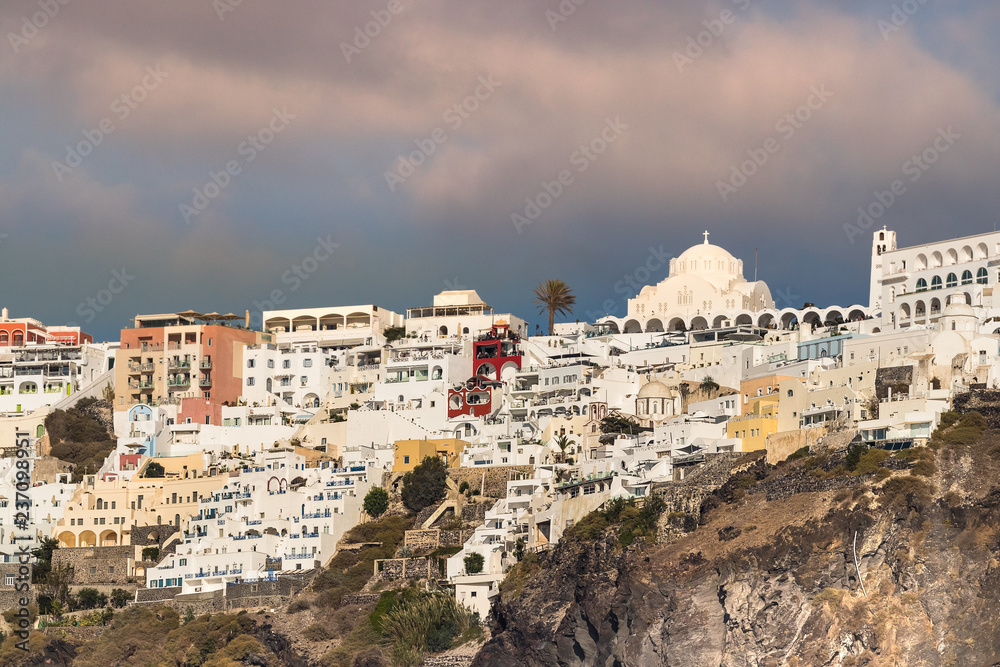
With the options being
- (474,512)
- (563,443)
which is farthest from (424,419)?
(474,512)

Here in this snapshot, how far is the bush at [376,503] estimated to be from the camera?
295 feet

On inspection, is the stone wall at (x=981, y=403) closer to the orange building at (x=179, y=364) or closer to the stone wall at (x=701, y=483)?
the stone wall at (x=701, y=483)

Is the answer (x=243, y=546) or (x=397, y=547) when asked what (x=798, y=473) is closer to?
(x=397, y=547)

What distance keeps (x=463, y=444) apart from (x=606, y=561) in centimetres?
2017

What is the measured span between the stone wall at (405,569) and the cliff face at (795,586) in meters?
5.77

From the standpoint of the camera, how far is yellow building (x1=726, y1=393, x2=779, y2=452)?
83.2m

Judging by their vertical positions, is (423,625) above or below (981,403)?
below

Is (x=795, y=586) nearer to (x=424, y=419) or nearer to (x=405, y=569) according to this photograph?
(x=405, y=569)

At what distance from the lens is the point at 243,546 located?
8706 cm

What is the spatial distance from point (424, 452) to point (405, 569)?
36.9 feet

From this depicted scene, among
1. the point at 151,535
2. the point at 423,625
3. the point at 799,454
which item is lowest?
the point at 423,625

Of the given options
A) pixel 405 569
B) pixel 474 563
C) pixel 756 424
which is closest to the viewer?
pixel 474 563

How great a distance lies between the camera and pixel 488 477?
9069cm

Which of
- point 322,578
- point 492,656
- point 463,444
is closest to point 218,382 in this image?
point 463,444
